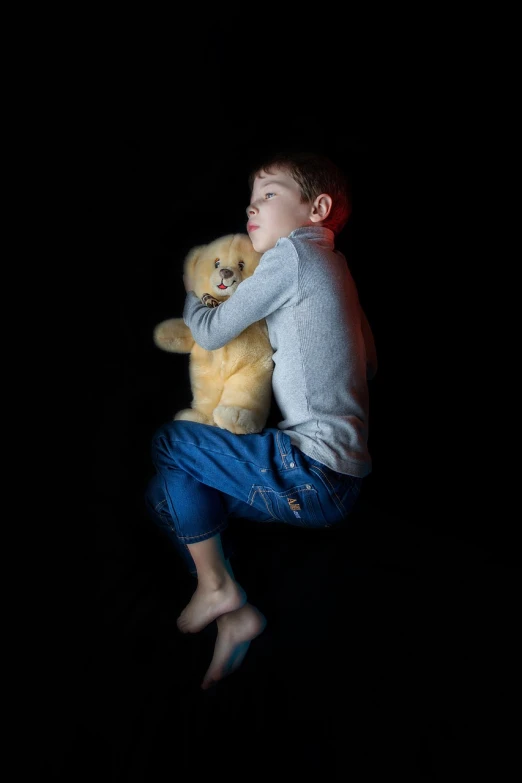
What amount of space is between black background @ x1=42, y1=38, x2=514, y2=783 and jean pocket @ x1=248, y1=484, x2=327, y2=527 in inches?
7.6

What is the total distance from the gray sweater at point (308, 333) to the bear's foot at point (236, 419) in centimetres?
7

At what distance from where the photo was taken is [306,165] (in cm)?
100

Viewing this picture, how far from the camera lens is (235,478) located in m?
0.94

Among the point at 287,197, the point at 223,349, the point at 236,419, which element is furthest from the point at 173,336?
the point at 287,197

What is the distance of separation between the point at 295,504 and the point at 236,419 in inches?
7.3

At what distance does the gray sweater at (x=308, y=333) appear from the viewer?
0.93 meters

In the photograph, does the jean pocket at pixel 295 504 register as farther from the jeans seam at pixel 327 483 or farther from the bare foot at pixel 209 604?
the bare foot at pixel 209 604

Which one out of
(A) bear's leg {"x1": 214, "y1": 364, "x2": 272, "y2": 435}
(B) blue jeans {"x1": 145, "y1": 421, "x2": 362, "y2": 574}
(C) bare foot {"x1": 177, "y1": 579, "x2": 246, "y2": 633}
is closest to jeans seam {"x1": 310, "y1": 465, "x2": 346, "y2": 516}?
(B) blue jeans {"x1": 145, "y1": 421, "x2": 362, "y2": 574}

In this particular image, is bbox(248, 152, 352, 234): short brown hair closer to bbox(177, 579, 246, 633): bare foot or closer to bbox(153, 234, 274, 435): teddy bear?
bbox(153, 234, 274, 435): teddy bear

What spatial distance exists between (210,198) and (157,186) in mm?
136

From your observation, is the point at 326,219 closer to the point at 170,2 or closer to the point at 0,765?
the point at 170,2

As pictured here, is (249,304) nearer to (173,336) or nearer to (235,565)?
(173,336)

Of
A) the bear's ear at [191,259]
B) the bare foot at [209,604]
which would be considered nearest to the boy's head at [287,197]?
the bear's ear at [191,259]

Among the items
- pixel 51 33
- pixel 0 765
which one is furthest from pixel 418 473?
pixel 51 33
